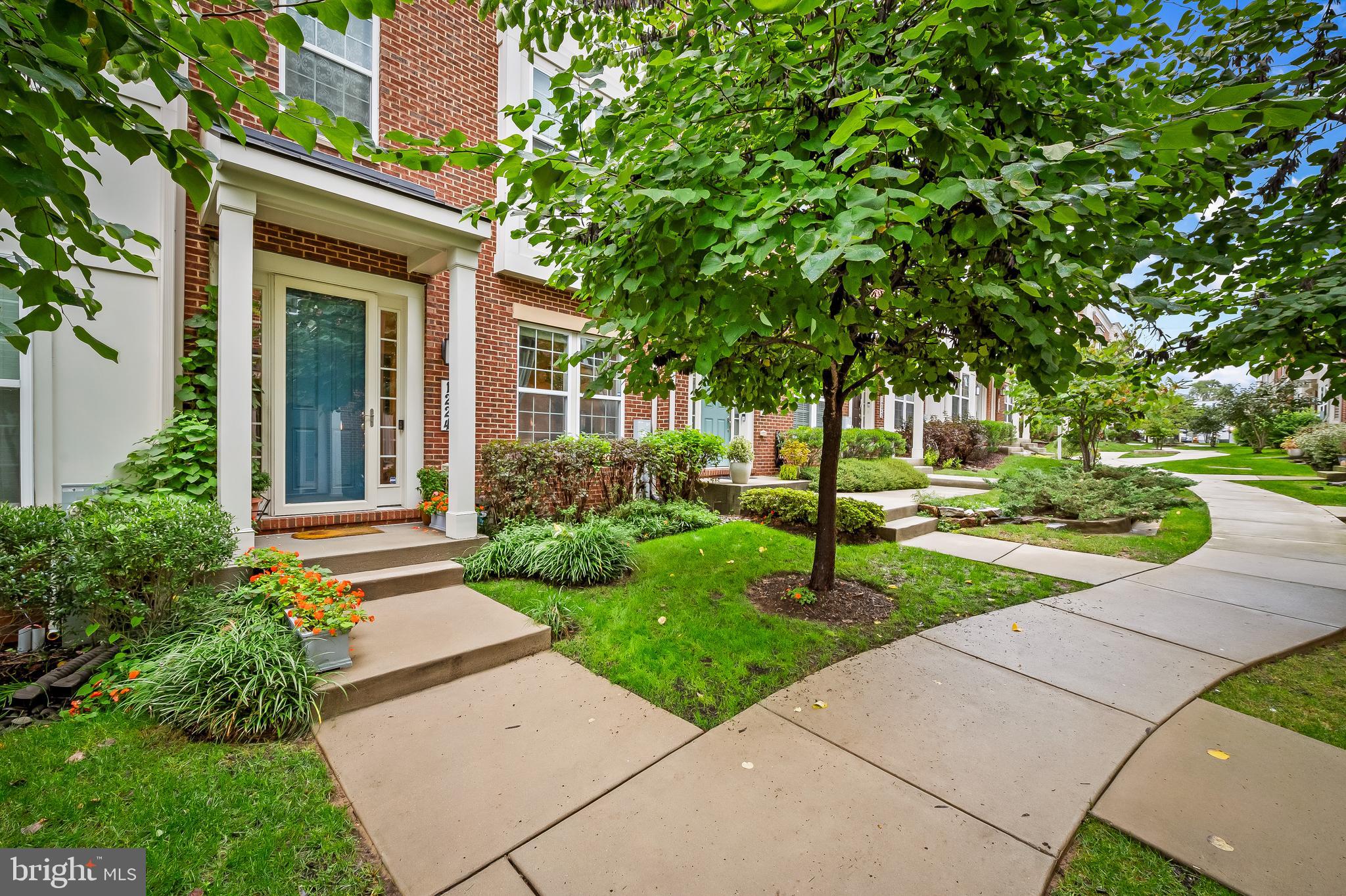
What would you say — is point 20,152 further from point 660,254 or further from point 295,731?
point 295,731

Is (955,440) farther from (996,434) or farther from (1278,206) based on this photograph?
(1278,206)

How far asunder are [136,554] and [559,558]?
9.32 feet

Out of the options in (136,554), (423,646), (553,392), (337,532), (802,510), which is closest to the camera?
(136,554)

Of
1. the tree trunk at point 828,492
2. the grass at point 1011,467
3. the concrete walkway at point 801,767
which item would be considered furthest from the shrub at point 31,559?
the grass at point 1011,467

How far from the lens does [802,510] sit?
22.8ft

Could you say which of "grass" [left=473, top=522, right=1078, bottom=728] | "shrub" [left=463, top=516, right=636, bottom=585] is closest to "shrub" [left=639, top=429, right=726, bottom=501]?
"grass" [left=473, top=522, right=1078, bottom=728]

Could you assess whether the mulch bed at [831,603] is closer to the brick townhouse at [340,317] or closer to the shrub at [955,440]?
the brick townhouse at [340,317]

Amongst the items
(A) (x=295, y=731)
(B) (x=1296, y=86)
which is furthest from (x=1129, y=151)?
(A) (x=295, y=731)

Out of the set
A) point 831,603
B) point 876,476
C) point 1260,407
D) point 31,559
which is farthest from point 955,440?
point 1260,407

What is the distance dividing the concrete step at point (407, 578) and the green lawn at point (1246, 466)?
20.6 meters

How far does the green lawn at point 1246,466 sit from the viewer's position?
1565cm

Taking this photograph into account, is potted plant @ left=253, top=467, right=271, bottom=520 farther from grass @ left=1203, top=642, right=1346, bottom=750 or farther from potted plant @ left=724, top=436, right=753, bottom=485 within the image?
grass @ left=1203, top=642, right=1346, bottom=750

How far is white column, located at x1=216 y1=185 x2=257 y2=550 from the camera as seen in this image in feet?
13.4

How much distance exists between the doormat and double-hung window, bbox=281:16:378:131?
449cm
